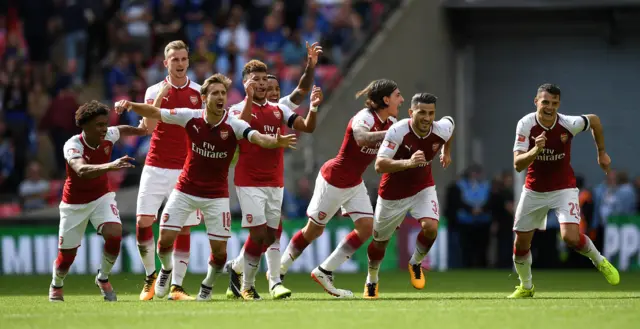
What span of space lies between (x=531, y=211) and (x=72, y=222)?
16.1ft

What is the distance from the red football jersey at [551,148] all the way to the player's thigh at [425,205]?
3.37 ft

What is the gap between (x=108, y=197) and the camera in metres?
13.6

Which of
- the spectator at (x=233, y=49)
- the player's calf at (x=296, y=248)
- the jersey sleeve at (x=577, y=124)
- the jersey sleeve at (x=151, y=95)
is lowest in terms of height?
the player's calf at (x=296, y=248)

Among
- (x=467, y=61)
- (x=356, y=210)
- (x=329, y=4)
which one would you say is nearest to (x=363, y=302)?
(x=356, y=210)

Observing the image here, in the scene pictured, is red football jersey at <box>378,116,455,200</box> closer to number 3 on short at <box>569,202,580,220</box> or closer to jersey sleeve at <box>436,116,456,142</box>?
jersey sleeve at <box>436,116,456,142</box>

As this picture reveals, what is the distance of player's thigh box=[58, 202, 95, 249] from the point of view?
44.3 feet

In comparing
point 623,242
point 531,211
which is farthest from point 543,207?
point 623,242

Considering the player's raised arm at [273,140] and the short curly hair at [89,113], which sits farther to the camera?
the short curly hair at [89,113]

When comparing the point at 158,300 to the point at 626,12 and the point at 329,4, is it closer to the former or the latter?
the point at 329,4

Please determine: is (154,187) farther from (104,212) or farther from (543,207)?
(543,207)

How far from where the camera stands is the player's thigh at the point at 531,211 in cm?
1374

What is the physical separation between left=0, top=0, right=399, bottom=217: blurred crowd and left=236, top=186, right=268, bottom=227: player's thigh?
8.42 meters

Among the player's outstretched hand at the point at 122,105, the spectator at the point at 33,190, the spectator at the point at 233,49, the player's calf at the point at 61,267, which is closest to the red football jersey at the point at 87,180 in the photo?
the player's calf at the point at 61,267

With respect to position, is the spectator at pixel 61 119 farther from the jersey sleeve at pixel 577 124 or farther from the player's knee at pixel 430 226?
the jersey sleeve at pixel 577 124
